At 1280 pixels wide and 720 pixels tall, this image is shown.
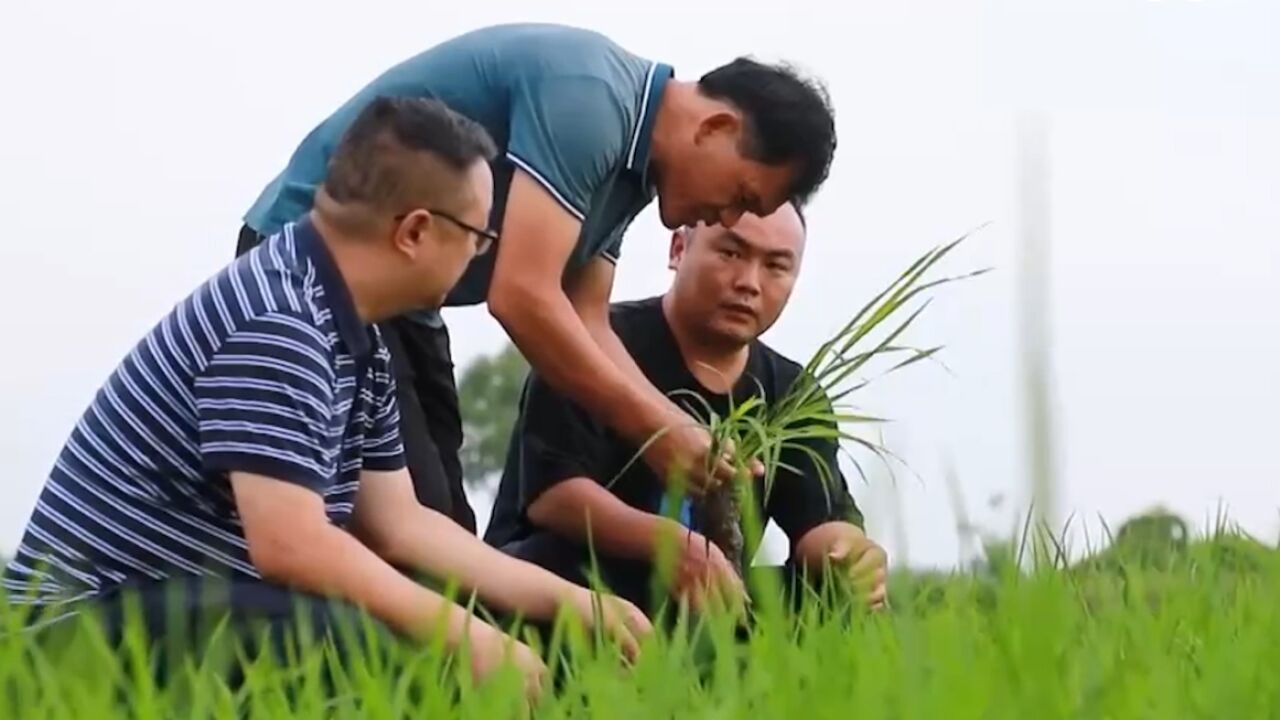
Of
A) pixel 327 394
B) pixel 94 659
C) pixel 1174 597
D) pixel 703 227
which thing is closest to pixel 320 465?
pixel 327 394

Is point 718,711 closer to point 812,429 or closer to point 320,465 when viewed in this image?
point 320,465

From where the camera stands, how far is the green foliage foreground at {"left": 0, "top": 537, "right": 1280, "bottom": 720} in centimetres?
128

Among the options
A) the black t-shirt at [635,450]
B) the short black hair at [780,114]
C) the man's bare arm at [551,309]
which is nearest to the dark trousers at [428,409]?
the black t-shirt at [635,450]

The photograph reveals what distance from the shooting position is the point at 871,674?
1416 mm

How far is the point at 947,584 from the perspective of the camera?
6.23 feet

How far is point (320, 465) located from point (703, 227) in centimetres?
145

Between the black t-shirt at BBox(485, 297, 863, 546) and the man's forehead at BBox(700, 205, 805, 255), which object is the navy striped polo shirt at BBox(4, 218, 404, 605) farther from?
the man's forehead at BBox(700, 205, 805, 255)

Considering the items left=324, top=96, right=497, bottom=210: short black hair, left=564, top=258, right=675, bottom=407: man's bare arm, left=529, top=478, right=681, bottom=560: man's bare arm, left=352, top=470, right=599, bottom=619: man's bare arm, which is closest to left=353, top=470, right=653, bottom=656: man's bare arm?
left=352, top=470, right=599, bottom=619: man's bare arm

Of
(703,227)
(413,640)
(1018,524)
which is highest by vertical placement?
(703,227)

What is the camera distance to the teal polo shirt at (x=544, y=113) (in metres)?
3.09

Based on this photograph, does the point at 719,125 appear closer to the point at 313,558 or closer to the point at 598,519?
the point at 598,519

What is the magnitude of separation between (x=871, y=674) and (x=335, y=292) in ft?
3.63

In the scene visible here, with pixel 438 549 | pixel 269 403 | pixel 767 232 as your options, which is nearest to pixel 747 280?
pixel 767 232

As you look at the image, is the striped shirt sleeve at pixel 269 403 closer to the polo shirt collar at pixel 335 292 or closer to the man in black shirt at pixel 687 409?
the polo shirt collar at pixel 335 292
